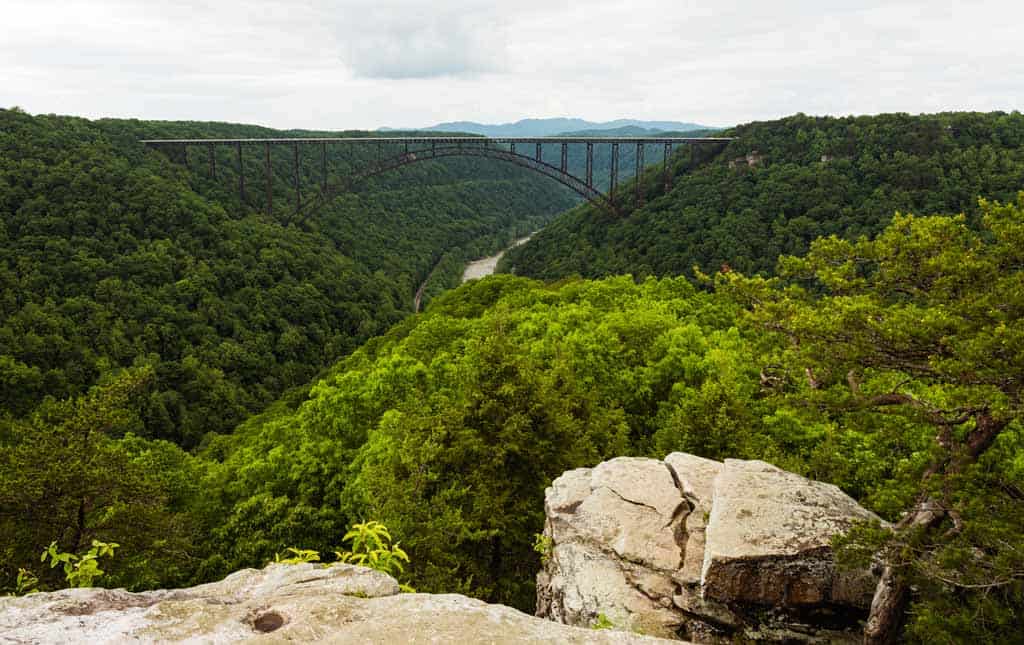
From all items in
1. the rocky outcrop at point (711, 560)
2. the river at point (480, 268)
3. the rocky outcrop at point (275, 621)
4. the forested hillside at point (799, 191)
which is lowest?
the river at point (480, 268)

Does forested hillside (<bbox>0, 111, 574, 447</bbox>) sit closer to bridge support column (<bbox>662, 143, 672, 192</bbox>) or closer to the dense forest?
the dense forest

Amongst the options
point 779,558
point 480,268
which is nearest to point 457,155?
point 480,268

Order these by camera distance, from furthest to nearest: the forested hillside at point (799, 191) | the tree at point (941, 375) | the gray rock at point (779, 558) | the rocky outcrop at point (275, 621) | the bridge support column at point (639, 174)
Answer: the bridge support column at point (639, 174) < the forested hillside at point (799, 191) < the gray rock at point (779, 558) < the tree at point (941, 375) < the rocky outcrop at point (275, 621)

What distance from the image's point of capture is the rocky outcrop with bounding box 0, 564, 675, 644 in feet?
13.4

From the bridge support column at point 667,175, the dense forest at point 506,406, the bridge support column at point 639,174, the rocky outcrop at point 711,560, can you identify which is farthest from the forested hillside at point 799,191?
the rocky outcrop at point 711,560

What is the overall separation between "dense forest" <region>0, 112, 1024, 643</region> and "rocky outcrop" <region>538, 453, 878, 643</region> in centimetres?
93

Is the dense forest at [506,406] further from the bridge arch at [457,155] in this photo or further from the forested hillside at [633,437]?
the bridge arch at [457,155]

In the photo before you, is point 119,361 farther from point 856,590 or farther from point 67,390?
point 856,590

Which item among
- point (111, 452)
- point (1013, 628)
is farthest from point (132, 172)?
point (1013, 628)

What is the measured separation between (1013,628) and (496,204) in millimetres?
129591

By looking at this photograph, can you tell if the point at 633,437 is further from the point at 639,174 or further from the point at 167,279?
the point at 639,174

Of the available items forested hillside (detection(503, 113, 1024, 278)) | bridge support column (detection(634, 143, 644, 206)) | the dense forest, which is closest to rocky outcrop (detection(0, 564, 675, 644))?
the dense forest

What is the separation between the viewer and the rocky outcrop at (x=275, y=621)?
4.07 m

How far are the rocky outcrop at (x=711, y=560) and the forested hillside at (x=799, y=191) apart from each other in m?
47.1
